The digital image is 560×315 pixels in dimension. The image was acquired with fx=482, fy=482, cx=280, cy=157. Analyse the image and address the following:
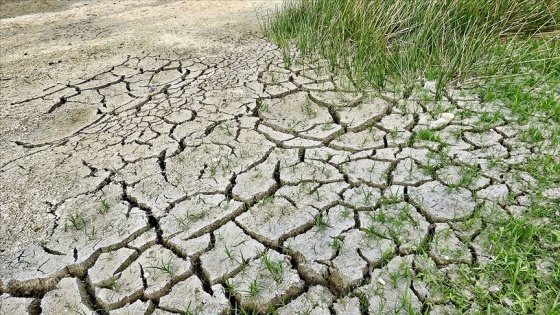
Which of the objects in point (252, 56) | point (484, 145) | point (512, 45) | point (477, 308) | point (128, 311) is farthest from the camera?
point (252, 56)

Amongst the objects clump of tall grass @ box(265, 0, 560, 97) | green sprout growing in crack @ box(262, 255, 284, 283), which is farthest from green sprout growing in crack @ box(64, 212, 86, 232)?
clump of tall grass @ box(265, 0, 560, 97)

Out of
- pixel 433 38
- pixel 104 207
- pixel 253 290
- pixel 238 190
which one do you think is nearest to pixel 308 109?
pixel 238 190

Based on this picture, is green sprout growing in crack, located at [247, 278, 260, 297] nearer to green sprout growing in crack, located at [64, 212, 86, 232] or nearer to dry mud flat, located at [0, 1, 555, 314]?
dry mud flat, located at [0, 1, 555, 314]

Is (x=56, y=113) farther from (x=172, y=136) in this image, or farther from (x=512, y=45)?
(x=512, y=45)

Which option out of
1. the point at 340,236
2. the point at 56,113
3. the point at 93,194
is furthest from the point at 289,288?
the point at 56,113

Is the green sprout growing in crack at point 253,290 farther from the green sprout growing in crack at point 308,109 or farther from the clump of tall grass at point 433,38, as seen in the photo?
the clump of tall grass at point 433,38

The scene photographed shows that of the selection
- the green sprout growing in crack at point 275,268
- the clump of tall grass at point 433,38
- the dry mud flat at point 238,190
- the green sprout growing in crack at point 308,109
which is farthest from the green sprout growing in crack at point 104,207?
the clump of tall grass at point 433,38

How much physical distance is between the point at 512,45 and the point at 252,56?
1.96 m

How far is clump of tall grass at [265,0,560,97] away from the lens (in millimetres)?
3246

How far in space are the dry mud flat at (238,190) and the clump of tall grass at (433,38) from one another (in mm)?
230

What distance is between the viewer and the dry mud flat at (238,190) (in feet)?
5.97

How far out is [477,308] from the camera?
1637 millimetres

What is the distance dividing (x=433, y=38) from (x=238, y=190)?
191cm

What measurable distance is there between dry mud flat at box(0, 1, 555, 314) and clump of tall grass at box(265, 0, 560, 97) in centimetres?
23
